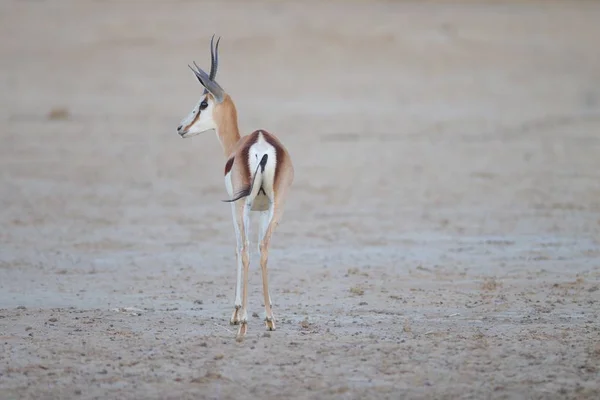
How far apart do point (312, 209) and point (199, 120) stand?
5.78m

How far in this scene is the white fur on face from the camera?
30.3 feet

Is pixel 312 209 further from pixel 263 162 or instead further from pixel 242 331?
pixel 242 331

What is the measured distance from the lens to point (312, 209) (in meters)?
14.9

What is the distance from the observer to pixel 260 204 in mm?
8648

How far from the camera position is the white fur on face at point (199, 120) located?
925 cm

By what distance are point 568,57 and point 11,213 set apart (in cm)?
2168

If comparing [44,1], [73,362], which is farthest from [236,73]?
[73,362]

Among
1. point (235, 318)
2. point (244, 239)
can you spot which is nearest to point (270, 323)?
point (235, 318)

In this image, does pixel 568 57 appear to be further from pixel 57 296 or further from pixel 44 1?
pixel 57 296

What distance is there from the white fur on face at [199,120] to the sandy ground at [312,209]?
5.05 ft

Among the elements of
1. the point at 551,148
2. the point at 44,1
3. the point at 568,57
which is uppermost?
the point at 44,1

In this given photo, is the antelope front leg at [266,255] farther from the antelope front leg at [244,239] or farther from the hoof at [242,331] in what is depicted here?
the hoof at [242,331]

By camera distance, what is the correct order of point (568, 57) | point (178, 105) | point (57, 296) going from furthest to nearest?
point (568, 57)
point (178, 105)
point (57, 296)

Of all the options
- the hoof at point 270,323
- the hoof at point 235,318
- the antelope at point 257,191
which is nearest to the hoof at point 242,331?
the antelope at point 257,191
